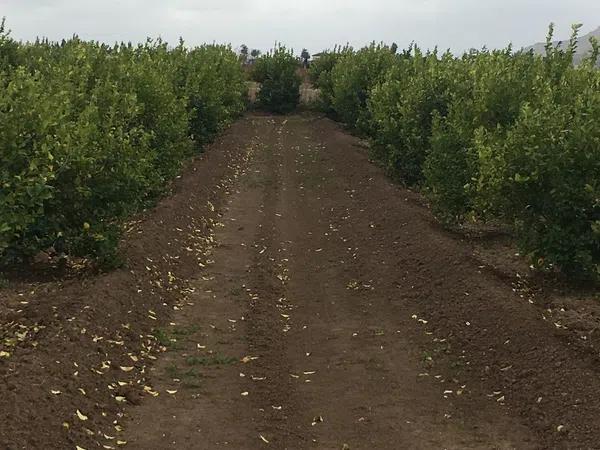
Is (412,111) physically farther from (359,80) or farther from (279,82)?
(279,82)

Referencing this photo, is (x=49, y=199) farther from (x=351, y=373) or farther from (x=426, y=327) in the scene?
(x=426, y=327)

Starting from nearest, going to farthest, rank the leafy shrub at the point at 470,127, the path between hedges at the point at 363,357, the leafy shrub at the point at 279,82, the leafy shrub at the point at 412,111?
the path between hedges at the point at 363,357, the leafy shrub at the point at 470,127, the leafy shrub at the point at 412,111, the leafy shrub at the point at 279,82

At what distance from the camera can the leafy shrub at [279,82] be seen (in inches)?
1565

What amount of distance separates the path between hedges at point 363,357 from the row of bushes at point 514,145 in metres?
0.85

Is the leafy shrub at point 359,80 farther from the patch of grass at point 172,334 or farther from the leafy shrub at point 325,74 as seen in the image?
the patch of grass at point 172,334

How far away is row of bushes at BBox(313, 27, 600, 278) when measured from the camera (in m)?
8.00

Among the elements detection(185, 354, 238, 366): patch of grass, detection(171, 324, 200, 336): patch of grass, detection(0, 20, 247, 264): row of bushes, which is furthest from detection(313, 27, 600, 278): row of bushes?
detection(0, 20, 247, 264): row of bushes

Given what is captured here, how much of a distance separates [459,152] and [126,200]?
5.60m

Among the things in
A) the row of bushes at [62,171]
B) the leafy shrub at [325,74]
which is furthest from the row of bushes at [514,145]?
the leafy shrub at [325,74]

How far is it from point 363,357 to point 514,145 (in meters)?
3.41

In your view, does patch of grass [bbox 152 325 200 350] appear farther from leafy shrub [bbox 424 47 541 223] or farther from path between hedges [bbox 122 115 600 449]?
leafy shrub [bbox 424 47 541 223]

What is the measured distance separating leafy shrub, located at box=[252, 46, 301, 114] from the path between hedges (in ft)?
93.0

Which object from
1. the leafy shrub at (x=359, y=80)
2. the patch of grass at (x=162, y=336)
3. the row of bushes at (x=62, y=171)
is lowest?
the patch of grass at (x=162, y=336)

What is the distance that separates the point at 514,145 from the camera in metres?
8.53
